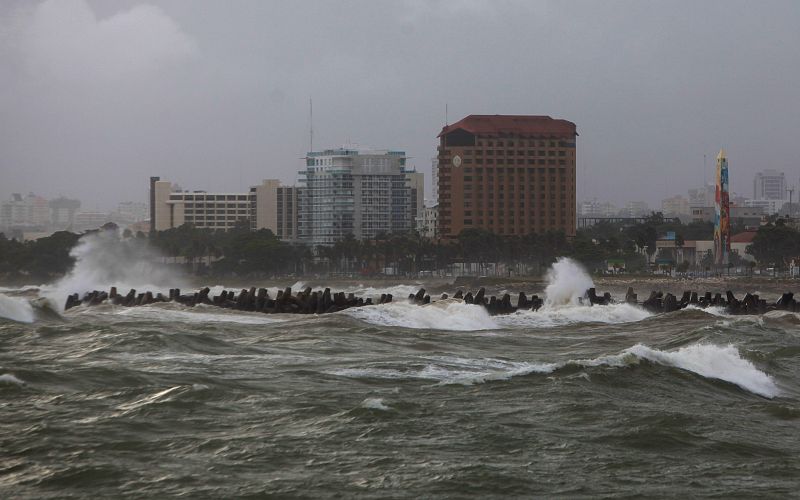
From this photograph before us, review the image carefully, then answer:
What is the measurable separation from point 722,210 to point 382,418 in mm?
101900

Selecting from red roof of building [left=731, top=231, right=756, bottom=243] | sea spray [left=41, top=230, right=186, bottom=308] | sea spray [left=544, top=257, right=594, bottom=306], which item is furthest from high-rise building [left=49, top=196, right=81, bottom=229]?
sea spray [left=544, top=257, right=594, bottom=306]

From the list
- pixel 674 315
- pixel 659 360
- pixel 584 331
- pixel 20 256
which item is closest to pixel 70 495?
Answer: pixel 659 360

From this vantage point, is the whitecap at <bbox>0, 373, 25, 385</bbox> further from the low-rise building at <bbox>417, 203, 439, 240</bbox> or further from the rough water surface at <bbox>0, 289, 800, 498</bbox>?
the low-rise building at <bbox>417, 203, 439, 240</bbox>

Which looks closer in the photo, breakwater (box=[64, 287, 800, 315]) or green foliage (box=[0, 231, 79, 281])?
breakwater (box=[64, 287, 800, 315])

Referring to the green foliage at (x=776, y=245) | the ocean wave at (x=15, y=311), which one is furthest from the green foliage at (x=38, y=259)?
the ocean wave at (x=15, y=311)

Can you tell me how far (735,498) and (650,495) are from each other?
0.91m

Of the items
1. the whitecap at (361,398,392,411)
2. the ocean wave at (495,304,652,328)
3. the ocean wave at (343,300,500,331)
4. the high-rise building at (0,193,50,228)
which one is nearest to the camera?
the whitecap at (361,398,392,411)

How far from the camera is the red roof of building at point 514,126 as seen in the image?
157 meters

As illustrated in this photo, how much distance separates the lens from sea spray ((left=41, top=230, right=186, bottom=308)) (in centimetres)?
9094

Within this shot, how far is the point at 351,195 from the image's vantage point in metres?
170

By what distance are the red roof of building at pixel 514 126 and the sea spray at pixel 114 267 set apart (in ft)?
174

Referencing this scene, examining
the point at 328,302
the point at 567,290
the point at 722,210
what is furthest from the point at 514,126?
the point at 328,302

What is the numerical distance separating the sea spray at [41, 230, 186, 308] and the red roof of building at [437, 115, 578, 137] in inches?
2091

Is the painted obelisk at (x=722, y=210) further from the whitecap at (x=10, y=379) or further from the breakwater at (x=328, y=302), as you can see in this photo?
the whitecap at (x=10, y=379)
